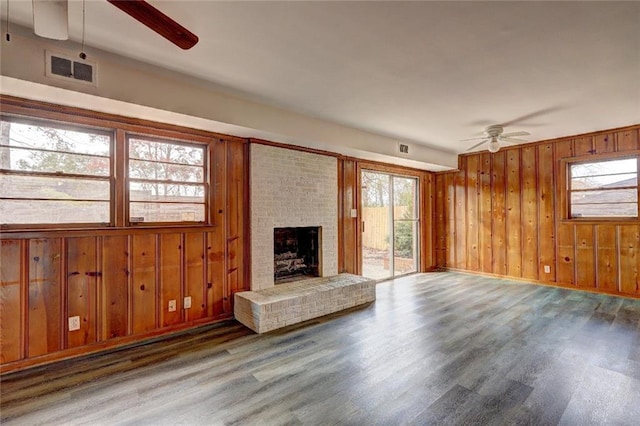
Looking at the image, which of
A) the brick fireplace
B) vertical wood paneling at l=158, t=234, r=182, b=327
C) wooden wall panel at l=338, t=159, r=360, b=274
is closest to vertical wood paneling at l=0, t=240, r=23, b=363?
vertical wood paneling at l=158, t=234, r=182, b=327

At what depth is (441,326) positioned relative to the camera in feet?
11.3

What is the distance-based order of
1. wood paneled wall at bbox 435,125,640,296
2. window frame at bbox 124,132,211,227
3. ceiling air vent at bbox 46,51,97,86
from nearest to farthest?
ceiling air vent at bbox 46,51,97,86 → window frame at bbox 124,132,211,227 → wood paneled wall at bbox 435,125,640,296

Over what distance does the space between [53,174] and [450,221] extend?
6617 mm

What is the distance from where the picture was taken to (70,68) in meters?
2.34

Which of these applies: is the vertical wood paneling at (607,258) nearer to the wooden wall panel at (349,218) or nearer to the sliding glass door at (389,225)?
the sliding glass door at (389,225)

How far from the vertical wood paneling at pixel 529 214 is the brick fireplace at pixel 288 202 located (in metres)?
3.54

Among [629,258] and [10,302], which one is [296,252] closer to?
[10,302]

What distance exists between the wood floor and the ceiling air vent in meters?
2.40

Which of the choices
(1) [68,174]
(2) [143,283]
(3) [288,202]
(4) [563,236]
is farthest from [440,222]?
(1) [68,174]

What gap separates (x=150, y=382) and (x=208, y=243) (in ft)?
5.24

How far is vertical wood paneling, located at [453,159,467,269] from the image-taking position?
21.0ft

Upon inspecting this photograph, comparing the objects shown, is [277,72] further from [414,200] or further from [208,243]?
[414,200]

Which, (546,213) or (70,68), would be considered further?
(546,213)

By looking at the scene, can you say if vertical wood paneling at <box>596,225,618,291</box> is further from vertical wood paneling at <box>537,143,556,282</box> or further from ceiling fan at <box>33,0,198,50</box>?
ceiling fan at <box>33,0,198,50</box>
